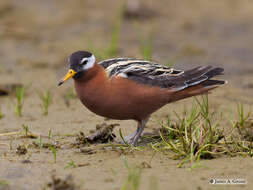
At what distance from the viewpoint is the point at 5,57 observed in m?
11.9

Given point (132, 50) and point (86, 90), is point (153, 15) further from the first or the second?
point (86, 90)

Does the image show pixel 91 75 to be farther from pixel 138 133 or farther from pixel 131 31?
pixel 131 31

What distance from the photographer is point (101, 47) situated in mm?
11953

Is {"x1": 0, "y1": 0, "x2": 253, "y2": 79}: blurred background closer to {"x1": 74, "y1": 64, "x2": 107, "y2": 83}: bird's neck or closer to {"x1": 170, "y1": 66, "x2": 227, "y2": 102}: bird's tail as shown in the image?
{"x1": 170, "y1": 66, "x2": 227, "y2": 102}: bird's tail

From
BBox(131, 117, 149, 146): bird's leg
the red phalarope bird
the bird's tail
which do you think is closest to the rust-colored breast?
the red phalarope bird

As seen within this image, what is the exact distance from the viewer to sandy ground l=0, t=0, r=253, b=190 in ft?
18.1

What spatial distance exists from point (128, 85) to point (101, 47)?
546 cm

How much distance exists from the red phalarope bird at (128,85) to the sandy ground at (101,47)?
605mm

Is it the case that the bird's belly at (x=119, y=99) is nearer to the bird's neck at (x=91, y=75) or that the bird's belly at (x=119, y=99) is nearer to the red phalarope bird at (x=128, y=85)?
the red phalarope bird at (x=128, y=85)

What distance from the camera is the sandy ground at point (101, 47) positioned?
551 centimetres

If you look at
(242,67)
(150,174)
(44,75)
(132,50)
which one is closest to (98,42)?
(132,50)

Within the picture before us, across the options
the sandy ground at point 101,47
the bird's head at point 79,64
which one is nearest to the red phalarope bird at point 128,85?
the bird's head at point 79,64

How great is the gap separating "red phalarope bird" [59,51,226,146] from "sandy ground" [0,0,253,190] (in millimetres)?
605

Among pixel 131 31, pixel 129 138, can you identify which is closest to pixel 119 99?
pixel 129 138
